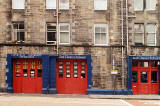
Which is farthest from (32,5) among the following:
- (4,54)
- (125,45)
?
(125,45)

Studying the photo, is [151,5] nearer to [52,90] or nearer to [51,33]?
[51,33]

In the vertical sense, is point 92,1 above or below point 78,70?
above

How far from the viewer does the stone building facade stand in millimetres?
22984

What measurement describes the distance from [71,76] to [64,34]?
352 centimetres

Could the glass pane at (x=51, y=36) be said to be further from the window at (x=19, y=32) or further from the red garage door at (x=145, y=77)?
the red garage door at (x=145, y=77)

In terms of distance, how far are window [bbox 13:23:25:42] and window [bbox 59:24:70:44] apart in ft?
10.2

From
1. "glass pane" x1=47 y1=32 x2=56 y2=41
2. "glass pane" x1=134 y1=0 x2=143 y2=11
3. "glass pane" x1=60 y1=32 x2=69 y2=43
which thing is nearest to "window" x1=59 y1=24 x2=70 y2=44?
"glass pane" x1=60 y1=32 x2=69 y2=43

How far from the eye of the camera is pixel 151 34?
23500 millimetres

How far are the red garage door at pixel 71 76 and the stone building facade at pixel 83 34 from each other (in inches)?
35.4

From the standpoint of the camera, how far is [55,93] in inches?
906

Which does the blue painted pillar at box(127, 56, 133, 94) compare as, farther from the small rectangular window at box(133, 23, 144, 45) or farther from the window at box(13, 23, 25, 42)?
the window at box(13, 23, 25, 42)

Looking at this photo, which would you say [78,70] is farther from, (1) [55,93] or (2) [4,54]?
(2) [4,54]

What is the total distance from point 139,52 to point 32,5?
9555mm

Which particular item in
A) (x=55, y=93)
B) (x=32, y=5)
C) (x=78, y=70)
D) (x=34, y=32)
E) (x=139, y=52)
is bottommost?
(x=55, y=93)
